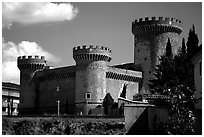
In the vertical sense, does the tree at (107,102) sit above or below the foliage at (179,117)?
above

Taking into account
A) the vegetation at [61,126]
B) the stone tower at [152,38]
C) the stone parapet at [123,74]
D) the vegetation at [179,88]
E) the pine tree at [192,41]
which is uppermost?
the stone tower at [152,38]

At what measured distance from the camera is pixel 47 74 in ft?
198

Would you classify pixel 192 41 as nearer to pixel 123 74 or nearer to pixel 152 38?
pixel 123 74

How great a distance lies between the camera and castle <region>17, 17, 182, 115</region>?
177ft

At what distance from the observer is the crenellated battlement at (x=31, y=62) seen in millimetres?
60812

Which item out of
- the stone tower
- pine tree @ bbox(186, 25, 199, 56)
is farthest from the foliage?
the stone tower

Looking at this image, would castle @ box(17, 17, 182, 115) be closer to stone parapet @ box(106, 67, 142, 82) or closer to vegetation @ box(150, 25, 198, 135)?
stone parapet @ box(106, 67, 142, 82)

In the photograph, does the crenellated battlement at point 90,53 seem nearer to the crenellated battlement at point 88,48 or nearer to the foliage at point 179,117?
the crenellated battlement at point 88,48

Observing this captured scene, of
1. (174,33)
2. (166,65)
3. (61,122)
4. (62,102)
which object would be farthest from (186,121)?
(174,33)

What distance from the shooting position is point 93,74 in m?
53.8

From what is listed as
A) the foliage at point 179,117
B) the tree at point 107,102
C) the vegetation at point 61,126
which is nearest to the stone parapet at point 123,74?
the tree at point 107,102

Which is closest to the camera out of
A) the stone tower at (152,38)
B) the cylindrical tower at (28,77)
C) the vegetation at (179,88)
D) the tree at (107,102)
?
the vegetation at (179,88)

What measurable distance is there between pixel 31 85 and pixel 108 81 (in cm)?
1117

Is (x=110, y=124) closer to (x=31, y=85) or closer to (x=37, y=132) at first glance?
(x=37, y=132)
